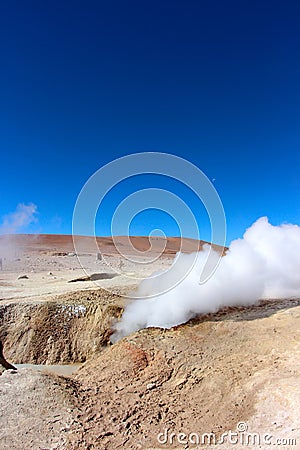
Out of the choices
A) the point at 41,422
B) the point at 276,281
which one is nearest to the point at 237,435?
the point at 41,422

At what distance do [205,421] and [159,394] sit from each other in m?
1.04

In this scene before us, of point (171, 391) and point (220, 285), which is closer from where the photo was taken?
point (171, 391)

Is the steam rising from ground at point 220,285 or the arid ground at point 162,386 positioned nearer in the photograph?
the arid ground at point 162,386

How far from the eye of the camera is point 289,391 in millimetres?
4359

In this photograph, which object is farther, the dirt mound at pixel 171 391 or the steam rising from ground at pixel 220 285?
the steam rising from ground at pixel 220 285

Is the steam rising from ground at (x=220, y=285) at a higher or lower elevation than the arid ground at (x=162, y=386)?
higher

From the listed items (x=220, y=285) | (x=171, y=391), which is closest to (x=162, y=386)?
(x=171, y=391)

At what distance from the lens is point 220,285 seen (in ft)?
31.4

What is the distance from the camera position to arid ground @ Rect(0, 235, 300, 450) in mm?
3992

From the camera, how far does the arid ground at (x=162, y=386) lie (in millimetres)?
3992

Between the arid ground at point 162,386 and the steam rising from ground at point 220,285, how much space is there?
551 mm

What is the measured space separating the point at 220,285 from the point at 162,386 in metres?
4.66

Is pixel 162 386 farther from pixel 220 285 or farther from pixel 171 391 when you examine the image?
pixel 220 285

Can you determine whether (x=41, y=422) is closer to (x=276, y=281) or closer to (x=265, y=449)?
(x=265, y=449)
